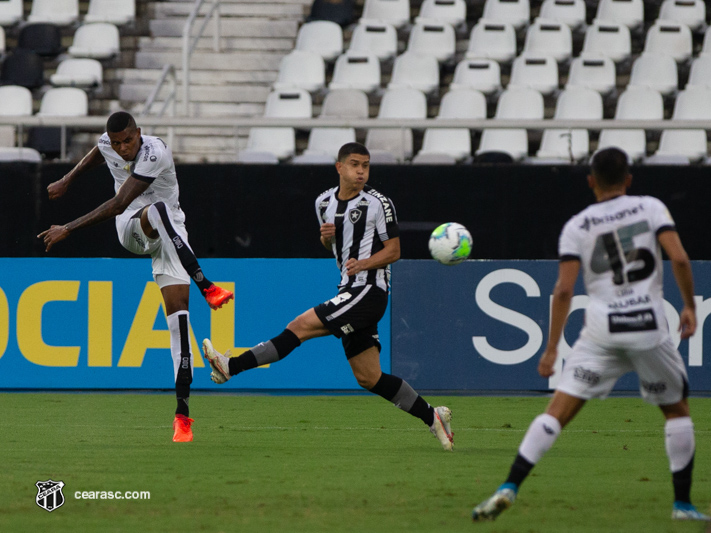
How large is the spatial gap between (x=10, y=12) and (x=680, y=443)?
1468 centimetres

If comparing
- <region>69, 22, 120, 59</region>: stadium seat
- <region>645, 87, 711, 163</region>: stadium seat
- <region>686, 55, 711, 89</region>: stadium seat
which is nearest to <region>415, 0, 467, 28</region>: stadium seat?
<region>686, 55, 711, 89</region>: stadium seat

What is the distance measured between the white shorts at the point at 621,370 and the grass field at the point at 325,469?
0.58 meters

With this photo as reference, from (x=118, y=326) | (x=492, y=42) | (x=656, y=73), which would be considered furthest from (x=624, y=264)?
(x=492, y=42)

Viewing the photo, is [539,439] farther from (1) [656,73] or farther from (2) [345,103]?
(1) [656,73]

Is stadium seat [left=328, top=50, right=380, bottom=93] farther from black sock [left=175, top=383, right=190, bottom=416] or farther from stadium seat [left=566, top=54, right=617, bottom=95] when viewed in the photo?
black sock [left=175, top=383, right=190, bottom=416]

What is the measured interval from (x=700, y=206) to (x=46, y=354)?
Answer: 739 centimetres

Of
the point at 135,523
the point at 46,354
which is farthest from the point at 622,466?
the point at 46,354

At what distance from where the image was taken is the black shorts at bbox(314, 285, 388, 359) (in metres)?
7.28

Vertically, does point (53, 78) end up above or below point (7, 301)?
above

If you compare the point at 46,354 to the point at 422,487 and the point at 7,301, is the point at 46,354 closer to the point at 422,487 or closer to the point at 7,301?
the point at 7,301

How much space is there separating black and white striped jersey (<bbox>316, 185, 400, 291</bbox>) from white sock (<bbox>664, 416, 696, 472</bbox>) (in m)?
2.82

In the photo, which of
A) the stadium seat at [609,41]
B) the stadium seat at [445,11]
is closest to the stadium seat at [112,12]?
the stadium seat at [445,11]

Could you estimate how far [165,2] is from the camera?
58.5 ft

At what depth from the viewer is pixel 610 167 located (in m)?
4.88
